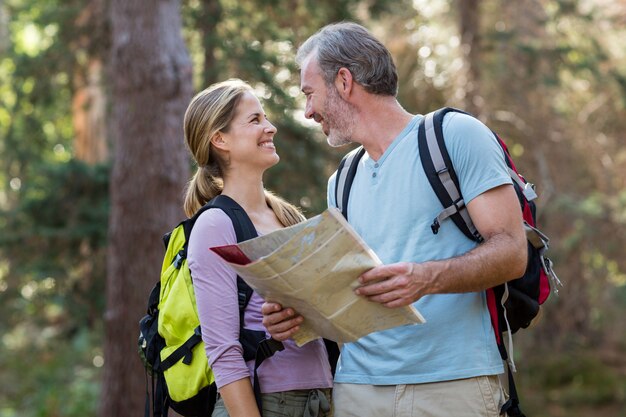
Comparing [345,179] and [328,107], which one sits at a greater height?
[328,107]

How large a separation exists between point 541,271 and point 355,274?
836mm

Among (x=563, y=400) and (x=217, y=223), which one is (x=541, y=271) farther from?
(x=563, y=400)

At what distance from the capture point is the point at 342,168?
3.49 m

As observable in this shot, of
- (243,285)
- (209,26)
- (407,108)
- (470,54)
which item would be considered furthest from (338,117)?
(470,54)

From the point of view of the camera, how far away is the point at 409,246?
308 cm

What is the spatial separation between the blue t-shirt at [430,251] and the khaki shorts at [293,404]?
181 millimetres

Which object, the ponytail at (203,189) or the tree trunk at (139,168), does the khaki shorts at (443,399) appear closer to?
the ponytail at (203,189)

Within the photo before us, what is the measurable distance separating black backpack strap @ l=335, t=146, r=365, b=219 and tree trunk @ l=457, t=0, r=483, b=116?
9144 mm

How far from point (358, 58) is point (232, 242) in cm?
86

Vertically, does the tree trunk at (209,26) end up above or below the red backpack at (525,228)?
above

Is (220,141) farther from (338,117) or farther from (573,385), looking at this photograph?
(573,385)

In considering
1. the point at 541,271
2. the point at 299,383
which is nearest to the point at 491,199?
the point at 541,271

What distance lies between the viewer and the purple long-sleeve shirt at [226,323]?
3094 mm

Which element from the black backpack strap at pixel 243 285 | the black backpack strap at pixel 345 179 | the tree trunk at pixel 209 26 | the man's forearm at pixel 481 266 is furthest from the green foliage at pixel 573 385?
the man's forearm at pixel 481 266
